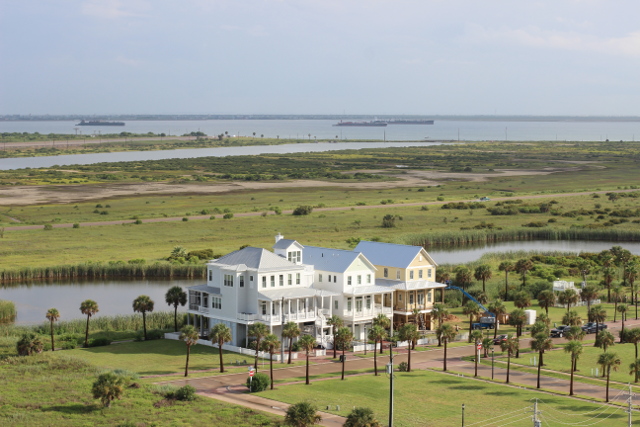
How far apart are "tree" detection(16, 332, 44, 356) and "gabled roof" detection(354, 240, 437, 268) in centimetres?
2976

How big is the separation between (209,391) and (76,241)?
233 feet

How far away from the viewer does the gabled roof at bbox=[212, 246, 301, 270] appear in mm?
71875

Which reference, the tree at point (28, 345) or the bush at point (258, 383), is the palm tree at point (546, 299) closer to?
the bush at point (258, 383)

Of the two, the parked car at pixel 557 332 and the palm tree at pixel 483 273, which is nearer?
the parked car at pixel 557 332

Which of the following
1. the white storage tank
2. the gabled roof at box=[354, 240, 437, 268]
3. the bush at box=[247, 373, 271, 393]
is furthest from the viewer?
the gabled roof at box=[354, 240, 437, 268]

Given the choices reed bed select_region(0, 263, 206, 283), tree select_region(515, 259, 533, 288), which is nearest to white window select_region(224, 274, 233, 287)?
reed bed select_region(0, 263, 206, 283)

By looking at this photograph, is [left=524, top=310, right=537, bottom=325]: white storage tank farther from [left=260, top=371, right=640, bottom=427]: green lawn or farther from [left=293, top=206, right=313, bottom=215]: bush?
[left=293, top=206, right=313, bottom=215]: bush

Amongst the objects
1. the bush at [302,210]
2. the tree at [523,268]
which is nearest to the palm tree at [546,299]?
the tree at [523,268]

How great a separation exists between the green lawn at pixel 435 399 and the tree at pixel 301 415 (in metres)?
4.53

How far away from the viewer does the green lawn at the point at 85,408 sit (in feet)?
162

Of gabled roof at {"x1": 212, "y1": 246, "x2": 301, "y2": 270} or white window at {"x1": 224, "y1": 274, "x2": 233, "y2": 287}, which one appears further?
gabled roof at {"x1": 212, "y1": 246, "x2": 301, "y2": 270}

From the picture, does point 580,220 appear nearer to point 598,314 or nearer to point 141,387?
point 598,314

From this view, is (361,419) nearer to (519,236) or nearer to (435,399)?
(435,399)

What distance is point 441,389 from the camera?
57.5m
